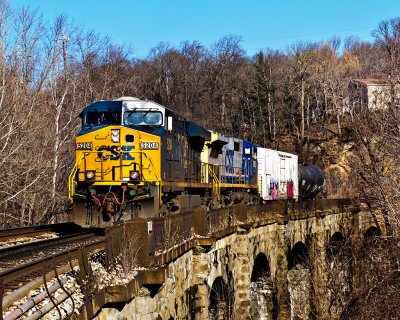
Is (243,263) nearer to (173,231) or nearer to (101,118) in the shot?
(101,118)

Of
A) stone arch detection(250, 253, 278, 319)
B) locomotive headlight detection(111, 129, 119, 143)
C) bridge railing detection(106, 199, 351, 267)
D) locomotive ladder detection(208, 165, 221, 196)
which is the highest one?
locomotive headlight detection(111, 129, 119, 143)

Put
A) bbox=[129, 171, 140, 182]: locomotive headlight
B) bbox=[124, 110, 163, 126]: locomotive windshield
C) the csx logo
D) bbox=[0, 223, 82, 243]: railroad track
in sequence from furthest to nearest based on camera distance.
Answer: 1. bbox=[124, 110, 163, 126]: locomotive windshield
2. the csx logo
3. bbox=[129, 171, 140, 182]: locomotive headlight
4. bbox=[0, 223, 82, 243]: railroad track

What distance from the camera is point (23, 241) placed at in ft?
48.9

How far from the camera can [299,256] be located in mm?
30969

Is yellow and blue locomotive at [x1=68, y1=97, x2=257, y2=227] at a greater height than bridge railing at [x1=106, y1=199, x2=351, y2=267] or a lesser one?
greater

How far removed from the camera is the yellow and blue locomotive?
1599 centimetres

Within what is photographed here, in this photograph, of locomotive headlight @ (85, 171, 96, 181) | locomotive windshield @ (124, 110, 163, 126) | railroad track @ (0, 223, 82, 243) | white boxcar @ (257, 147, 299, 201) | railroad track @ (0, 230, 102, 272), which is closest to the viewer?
railroad track @ (0, 230, 102, 272)

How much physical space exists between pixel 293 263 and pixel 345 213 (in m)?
7.44

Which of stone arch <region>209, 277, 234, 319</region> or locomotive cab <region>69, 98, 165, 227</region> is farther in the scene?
stone arch <region>209, 277, 234, 319</region>

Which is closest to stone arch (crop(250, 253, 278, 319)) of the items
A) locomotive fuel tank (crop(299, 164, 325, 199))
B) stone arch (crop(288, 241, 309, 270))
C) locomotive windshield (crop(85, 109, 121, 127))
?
stone arch (crop(288, 241, 309, 270))

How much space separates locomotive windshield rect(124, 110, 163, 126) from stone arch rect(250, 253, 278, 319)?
9.66 meters

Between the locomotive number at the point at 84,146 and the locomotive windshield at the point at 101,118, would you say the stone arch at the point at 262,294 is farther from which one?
the locomotive number at the point at 84,146

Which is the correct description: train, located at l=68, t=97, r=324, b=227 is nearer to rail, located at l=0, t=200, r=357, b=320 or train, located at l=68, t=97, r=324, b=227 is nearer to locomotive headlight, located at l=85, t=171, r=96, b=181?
locomotive headlight, located at l=85, t=171, r=96, b=181

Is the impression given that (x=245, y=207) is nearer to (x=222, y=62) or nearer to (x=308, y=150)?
(x=308, y=150)
